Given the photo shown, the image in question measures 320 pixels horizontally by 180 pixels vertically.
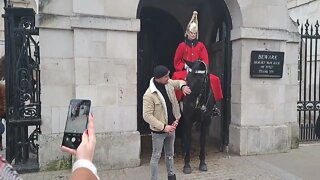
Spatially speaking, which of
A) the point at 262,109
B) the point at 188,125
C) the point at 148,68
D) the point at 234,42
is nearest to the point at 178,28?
the point at 148,68

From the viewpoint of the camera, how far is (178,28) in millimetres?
9109

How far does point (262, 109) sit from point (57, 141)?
4.32m

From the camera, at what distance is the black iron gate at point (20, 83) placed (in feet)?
18.4

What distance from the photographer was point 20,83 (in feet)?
18.5

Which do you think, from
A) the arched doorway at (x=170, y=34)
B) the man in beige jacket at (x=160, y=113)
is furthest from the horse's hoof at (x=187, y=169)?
the arched doorway at (x=170, y=34)

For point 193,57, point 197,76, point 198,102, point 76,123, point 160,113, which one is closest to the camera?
point 76,123

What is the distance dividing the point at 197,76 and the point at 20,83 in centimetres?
326

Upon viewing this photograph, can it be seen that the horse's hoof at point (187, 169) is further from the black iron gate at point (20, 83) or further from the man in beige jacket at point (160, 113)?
the black iron gate at point (20, 83)

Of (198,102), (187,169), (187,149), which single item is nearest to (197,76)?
(198,102)

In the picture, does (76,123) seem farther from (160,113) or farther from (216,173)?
(216,173)

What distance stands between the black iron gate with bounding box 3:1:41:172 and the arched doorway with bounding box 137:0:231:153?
3.31m

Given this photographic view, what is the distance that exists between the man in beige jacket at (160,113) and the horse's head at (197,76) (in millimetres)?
653

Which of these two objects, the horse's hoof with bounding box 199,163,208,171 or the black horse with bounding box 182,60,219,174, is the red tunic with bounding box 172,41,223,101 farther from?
the horse's hoof with bounding box 199,163,208,171

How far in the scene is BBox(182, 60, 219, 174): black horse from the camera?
209 inches
